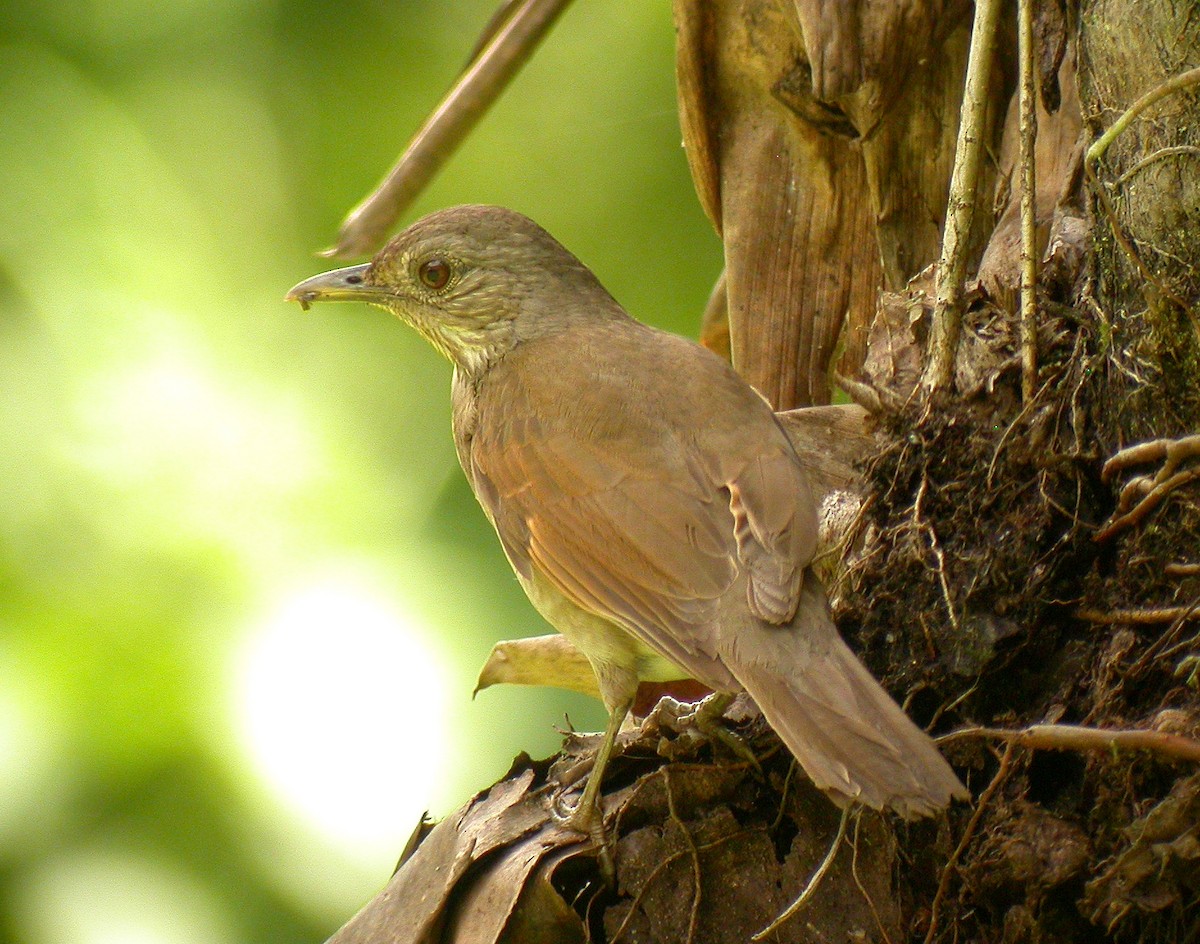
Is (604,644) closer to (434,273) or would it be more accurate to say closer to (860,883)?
(860,883)

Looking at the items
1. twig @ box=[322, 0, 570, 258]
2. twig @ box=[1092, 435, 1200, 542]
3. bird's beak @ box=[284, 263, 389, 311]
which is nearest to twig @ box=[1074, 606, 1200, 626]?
twig @ box=[1092, 435, 1200, 542]

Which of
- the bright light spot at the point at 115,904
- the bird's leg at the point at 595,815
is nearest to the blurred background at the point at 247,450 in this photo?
the bright light spot at the point at 115,904

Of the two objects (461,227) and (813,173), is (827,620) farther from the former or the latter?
(461,227)

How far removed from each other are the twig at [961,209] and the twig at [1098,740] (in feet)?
2.45

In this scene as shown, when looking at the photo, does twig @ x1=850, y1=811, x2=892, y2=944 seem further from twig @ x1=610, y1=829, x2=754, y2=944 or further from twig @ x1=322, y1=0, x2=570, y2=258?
twig @ x1=322, y1=0, x2=570, y2=258

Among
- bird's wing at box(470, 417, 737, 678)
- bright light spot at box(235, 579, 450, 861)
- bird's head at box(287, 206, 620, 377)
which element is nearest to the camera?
bird's wing at box(470, 417, 737, 678)

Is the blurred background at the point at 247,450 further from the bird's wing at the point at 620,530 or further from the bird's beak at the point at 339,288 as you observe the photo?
the bird's wing at the point at 620,530

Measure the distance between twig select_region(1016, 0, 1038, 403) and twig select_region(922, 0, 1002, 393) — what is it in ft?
0.33

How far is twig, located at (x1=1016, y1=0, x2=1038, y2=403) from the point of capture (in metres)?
2.44

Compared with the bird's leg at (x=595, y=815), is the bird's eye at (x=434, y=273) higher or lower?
higher

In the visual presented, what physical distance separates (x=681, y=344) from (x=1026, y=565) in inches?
46.5

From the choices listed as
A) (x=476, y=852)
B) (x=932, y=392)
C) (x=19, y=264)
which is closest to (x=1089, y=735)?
(x=932, y=392)

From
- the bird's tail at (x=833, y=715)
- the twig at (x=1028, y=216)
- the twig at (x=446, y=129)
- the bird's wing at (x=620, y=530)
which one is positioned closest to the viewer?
the bird's tail at (x=833, y=715)

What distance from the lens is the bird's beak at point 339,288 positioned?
3.66 metres
